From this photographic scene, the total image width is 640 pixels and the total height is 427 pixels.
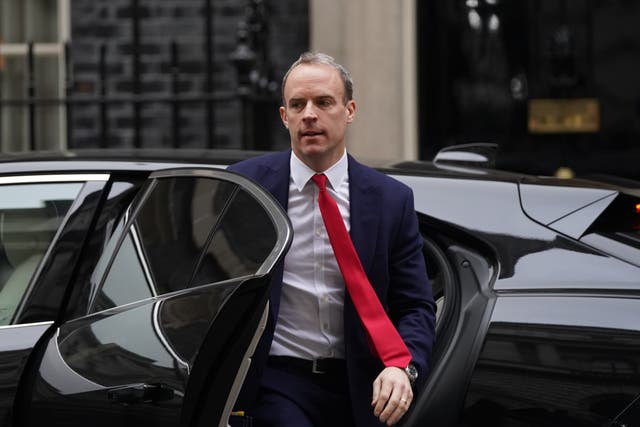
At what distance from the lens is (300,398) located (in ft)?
9.21

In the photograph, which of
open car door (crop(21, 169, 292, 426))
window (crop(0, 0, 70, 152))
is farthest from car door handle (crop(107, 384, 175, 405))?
window (crop(0, 0, 70, 152))

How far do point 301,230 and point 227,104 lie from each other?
17.7 ft

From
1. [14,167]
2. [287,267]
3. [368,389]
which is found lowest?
[368,389]

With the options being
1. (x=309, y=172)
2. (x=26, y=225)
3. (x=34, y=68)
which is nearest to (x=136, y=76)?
(x=34, y=68)

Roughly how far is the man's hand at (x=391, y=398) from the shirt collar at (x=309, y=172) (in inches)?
19.2

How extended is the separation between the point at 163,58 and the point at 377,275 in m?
5.66

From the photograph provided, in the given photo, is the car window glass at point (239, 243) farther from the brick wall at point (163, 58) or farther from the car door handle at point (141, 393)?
the brick wall at point (163, 58)

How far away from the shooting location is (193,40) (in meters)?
8.23

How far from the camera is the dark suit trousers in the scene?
2795 millimetres

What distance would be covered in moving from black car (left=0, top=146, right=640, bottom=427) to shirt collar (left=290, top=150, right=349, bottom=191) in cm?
17

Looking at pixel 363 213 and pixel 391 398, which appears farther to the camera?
pixel 363 213

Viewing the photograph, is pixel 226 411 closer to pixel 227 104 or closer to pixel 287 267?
pixel 287 267

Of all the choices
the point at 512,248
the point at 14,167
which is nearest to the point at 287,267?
the point at 512,248

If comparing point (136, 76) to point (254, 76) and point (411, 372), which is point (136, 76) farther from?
point (411, 372)
